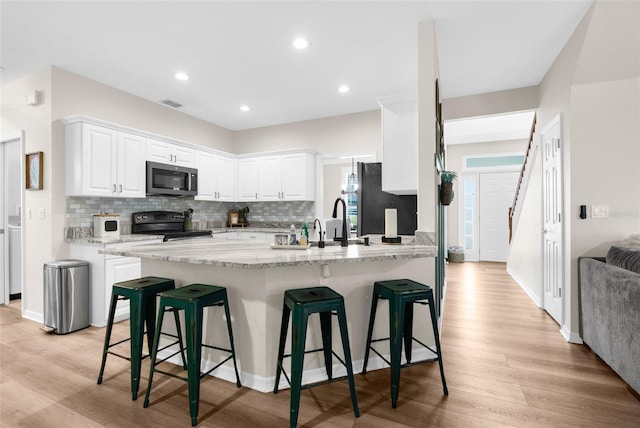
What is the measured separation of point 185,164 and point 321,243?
3291 millimetres

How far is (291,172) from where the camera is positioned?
539cm

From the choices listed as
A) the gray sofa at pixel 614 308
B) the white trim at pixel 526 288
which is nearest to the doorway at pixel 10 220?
the gray sofa at pixel 614 308

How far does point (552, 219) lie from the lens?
11.6 feet

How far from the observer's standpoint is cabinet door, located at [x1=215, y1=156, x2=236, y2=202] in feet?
18.2

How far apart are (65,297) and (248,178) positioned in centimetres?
318

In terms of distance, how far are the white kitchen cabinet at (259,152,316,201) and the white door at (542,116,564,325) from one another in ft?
10.4

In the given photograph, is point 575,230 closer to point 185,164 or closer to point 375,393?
point 375,393

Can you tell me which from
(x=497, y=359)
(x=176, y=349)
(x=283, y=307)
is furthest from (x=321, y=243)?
(x=497, y=359)

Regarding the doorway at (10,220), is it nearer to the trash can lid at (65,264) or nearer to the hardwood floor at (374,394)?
the trash can lid at (65,264)

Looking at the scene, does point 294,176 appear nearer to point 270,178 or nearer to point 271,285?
point 270,178

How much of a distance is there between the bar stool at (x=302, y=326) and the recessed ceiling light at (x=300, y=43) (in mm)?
2354

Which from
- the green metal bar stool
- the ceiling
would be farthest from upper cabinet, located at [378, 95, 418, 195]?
the green metal bar stool

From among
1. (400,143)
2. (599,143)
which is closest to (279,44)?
(400,143)

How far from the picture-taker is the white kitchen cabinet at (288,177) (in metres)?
5.30
